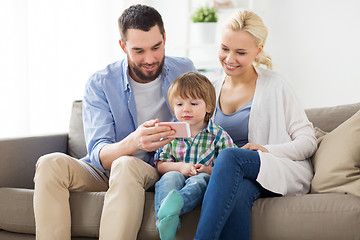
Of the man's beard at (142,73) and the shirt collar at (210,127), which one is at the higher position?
the man's beard at (142,73)

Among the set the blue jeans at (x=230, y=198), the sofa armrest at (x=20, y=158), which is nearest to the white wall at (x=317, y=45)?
the blue jeans at (x=230, y=198)

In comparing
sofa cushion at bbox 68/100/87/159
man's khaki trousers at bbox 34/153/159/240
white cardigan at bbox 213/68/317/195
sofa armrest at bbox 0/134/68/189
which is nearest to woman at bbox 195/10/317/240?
white cardigan at bbox 213/68/317/195

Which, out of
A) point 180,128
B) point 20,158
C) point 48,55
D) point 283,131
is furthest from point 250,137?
point 48,55

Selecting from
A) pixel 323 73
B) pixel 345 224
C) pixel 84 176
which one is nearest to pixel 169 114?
pixel 84 176

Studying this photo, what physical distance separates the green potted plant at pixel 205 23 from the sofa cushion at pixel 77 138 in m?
1.56

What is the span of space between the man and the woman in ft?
0.93

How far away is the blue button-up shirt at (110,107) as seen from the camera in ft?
7.12

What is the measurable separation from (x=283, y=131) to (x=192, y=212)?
1.87ft

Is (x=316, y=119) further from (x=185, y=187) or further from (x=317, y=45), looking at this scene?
(x=317, y=45)

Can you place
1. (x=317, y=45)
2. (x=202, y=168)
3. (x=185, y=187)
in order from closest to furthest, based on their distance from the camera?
(x=185, y=187), (x=202, y=168), (x=317, y=45)

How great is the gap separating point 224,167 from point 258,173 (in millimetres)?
158

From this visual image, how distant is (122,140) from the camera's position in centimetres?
203

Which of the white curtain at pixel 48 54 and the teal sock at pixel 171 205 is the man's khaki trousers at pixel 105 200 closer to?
the teal sock at pixel 171 205

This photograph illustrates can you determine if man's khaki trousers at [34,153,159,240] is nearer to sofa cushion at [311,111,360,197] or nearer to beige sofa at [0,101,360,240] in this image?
beige sofa at [0,101,360,240]
